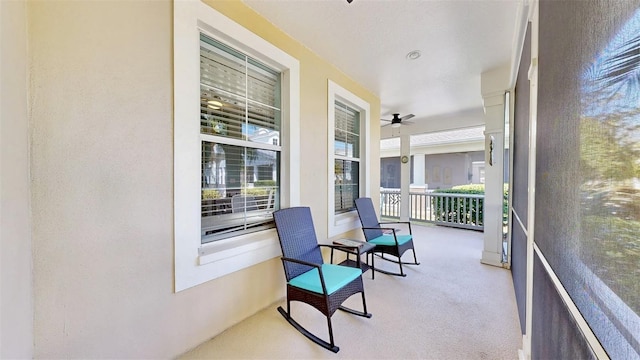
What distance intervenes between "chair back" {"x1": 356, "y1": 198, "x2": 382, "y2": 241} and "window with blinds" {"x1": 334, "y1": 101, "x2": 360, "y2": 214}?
29 cm

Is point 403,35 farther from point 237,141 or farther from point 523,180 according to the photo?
point 237,141

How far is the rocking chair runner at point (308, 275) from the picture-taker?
1.87 m

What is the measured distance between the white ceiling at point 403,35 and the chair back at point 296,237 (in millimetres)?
1869

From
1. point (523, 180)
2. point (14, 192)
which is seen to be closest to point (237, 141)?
point (14, 192)

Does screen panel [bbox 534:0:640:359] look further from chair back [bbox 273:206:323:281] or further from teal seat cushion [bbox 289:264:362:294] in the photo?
chair back [bbox 273:206:323:281]

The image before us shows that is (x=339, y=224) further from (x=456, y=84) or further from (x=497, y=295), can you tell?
(x=456, y=84)

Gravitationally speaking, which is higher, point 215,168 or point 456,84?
point 456,84

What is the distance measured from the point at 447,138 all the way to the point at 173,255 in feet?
28.3

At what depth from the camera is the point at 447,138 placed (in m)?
8.21

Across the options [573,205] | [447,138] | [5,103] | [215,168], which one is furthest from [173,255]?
[447,138]

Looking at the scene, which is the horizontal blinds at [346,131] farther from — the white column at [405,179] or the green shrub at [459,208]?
the green shrub at [459,208]

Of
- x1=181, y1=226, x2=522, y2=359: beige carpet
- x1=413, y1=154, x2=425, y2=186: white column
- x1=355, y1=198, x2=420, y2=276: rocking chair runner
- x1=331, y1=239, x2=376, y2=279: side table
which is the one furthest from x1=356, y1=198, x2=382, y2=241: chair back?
x1=413, y1=154, x2=425, y2=186: white column

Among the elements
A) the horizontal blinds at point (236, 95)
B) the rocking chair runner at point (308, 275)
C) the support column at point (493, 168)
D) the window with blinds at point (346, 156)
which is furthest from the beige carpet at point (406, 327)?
the horizontal blinds at point (236, 95)

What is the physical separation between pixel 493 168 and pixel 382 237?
6.25ft
